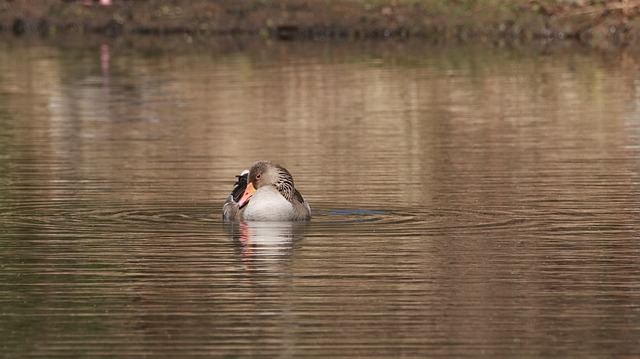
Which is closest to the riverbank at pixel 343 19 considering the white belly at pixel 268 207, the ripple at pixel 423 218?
the ripple at pixel 423 218

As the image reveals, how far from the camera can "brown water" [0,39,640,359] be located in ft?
39.3

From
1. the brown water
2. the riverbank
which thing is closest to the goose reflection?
the brown water

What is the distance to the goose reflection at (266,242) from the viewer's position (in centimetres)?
1484

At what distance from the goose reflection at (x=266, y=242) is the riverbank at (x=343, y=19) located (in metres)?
36.5

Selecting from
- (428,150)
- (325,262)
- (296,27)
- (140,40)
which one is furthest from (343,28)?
(325,262)

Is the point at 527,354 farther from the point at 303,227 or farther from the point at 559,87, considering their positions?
the point at 559,87

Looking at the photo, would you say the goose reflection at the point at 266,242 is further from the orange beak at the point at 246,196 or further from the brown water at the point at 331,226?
the orange beak at the point at 246,196

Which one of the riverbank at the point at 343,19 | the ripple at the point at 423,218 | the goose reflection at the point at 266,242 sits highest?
the goose reflection at the point at 266,242

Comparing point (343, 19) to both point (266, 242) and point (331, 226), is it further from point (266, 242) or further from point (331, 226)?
point (266, 242)

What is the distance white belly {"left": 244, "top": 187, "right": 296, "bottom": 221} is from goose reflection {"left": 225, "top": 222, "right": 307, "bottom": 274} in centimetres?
7

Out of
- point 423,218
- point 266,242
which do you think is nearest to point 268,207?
point 266,242

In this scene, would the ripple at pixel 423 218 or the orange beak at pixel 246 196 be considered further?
the orange beak at pixel 246 196

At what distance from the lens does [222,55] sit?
49.4 m

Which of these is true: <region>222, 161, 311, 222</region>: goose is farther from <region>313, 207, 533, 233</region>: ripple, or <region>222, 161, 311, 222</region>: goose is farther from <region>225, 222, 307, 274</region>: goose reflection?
<region>313, 207, 533, 233</region>: ripple
